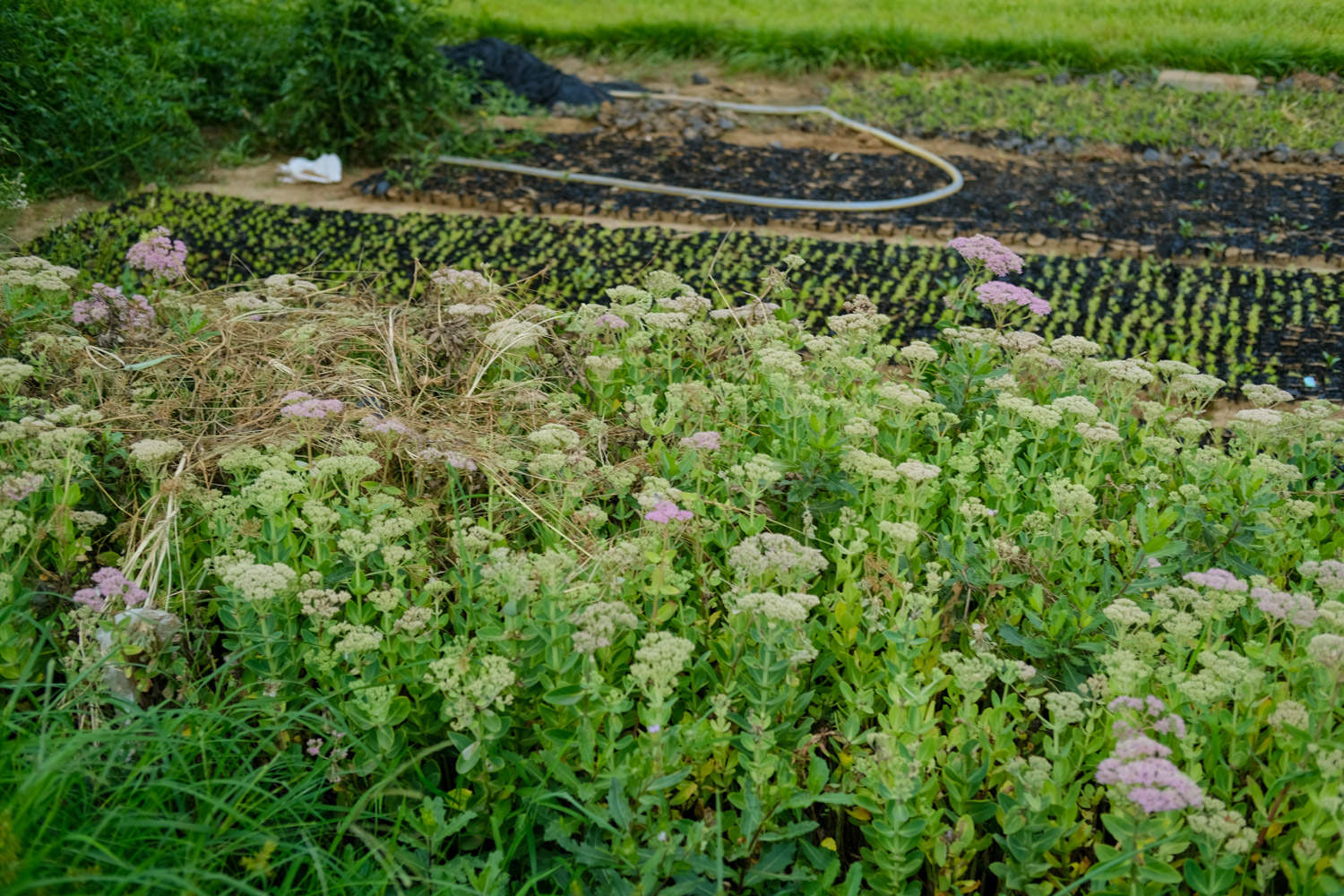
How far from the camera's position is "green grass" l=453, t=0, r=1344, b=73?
29.1 feet

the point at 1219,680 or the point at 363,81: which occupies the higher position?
the point at 363,81

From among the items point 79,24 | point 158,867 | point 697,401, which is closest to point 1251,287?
point 697,401

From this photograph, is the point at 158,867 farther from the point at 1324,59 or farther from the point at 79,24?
the point at 1324,59

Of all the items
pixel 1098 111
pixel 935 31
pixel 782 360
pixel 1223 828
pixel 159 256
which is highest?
pixel 935 31

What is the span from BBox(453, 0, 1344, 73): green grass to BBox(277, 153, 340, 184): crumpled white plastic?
12.9 feet

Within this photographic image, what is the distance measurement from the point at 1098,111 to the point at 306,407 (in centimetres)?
830

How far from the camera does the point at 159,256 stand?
4160 mm

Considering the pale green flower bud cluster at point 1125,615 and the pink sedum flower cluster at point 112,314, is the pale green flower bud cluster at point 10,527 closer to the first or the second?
the pink sedum flower cluster at point 112,314

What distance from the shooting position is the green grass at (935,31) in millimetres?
8875

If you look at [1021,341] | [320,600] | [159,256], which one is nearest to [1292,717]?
[1021,341]

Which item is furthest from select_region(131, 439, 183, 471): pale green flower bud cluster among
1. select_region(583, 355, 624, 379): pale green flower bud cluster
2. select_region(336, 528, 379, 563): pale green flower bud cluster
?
select_region(583, 355, 624, 379): pale green flower bud cluster

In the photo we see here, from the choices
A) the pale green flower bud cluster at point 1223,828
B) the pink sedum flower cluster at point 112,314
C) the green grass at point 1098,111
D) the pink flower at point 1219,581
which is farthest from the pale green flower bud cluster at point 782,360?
the green grass at point 1098,111

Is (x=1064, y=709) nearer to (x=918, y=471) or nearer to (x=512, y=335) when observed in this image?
(x=918, y=471)

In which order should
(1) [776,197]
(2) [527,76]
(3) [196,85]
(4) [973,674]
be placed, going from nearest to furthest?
(4) [973,674] → (1) [776,197] → (3) [196,85] → (2) [527,76]
